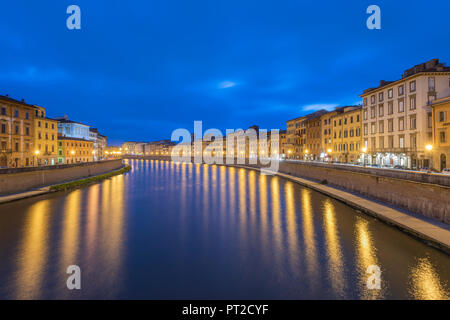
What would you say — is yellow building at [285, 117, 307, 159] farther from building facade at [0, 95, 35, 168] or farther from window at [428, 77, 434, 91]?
building facade at [0, 95, 35, 168]

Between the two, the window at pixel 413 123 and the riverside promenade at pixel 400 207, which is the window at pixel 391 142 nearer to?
the window at pixel 413 123

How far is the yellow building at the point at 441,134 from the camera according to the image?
29781 millimetres

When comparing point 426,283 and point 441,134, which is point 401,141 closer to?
point 441,134

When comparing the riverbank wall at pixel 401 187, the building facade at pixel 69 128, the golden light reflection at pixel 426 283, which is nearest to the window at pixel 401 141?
the riverbank wall at pixel 401 187

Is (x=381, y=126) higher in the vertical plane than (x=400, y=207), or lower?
higher

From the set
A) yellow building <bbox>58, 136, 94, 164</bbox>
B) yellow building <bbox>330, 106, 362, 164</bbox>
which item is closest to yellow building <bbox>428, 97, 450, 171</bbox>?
yellow building <bbox>330, 106, 362, 164</bbox>

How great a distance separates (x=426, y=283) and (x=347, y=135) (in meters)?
54.6

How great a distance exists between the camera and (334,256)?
461 inches

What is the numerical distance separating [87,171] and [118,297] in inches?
1860

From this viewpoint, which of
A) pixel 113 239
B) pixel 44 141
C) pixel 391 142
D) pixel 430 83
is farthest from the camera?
pixel 44 141

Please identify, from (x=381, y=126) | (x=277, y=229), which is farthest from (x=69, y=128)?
(x=381, y=126)

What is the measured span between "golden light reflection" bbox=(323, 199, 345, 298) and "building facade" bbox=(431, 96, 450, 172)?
72.3 feet

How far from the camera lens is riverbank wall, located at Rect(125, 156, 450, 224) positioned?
15367mm
